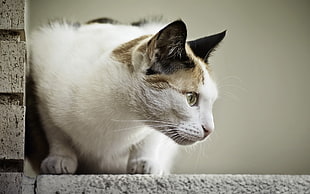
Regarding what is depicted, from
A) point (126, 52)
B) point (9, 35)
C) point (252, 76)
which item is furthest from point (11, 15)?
point (252, 76)

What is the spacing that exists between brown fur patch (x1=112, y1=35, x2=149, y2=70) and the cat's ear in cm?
7

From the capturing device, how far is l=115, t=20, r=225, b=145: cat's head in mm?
1280

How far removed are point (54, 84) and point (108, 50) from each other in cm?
16

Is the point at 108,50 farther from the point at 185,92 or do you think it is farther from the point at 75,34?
the point at 185,92

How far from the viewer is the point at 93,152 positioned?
4.72 feet

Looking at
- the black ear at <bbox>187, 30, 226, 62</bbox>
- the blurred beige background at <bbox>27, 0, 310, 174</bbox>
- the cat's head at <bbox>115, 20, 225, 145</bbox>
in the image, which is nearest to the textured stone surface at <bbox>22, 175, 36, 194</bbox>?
the cat's head at <bbox>115, 20, 225, 145</bbox>

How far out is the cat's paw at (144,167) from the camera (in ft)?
4.67

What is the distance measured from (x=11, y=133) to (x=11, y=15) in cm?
A: 24

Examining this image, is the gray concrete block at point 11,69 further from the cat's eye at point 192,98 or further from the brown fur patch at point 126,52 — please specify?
the cat's eye at point 192,98

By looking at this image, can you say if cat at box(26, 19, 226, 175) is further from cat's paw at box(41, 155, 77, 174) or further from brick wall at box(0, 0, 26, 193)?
brick wall at box(0, 0, 26, 193)

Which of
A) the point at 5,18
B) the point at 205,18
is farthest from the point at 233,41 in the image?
the point at 5,18

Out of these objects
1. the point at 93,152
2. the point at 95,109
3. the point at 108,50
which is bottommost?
the point at 93,152

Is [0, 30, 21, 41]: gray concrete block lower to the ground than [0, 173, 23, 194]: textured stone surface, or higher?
higher

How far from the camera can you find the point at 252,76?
198 cm
